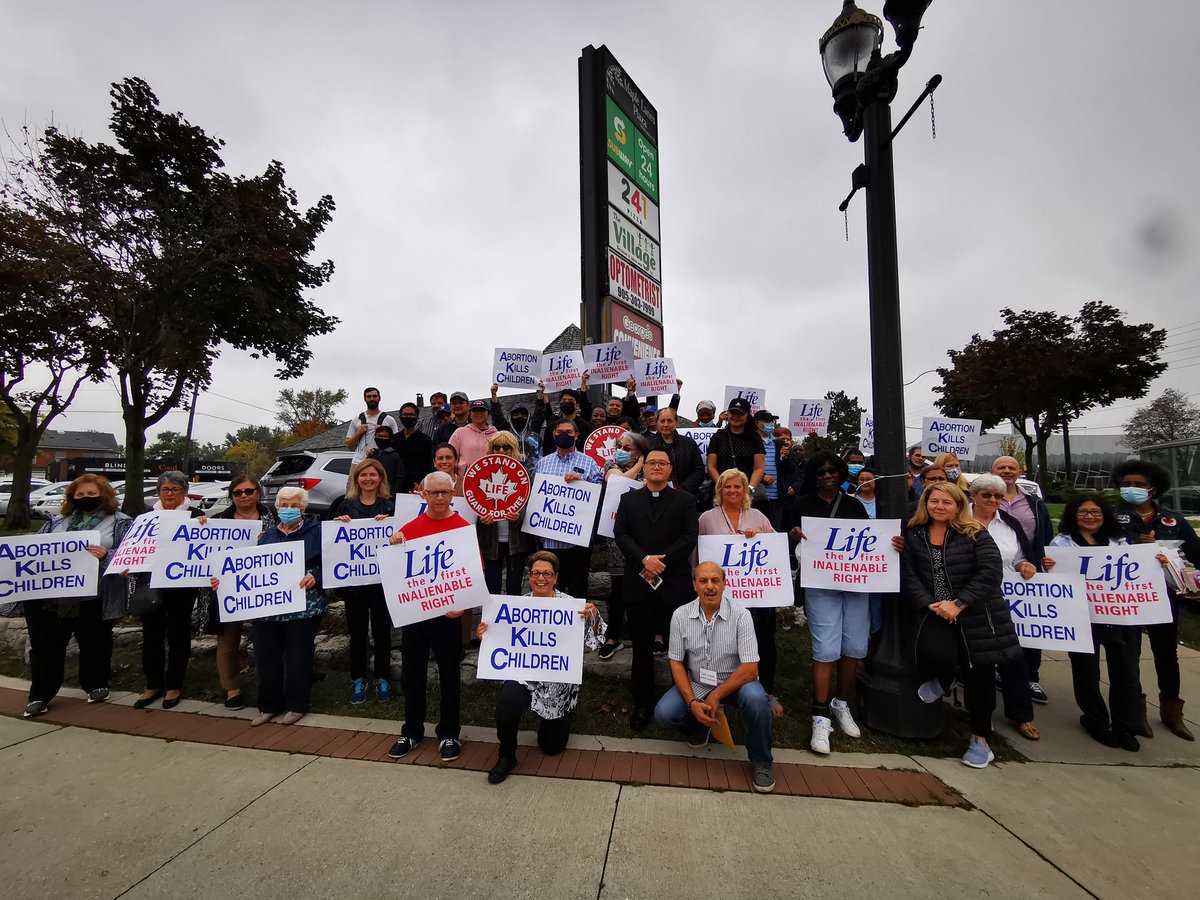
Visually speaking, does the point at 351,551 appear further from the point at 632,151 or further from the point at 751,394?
the point at 632,151

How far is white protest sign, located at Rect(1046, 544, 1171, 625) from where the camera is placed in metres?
4.06

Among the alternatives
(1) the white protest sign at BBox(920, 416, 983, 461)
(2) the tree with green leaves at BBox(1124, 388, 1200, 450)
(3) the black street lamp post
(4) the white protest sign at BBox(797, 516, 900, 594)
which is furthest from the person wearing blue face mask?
(2) the tree with green leaves at BBox(1124, 388, 1200, 450)

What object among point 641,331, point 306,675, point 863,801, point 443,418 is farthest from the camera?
point 641,331

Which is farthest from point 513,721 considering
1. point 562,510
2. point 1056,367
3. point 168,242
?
point 1056,367

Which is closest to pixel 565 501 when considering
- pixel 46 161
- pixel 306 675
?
pixel 306 675

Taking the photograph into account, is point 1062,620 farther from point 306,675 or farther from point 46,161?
point 46,161

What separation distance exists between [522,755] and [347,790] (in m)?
1.12

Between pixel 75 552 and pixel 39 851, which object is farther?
pixel 75 552

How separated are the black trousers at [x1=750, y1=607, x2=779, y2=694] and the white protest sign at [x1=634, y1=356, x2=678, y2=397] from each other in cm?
497

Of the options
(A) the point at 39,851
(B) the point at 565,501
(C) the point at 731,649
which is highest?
(B) the point at 565,501

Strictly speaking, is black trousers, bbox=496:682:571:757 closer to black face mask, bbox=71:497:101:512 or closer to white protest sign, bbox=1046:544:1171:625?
white protest sign, bbox=1046:544:1171:625

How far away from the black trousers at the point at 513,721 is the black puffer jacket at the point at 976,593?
9.07 ft

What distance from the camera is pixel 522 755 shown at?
384cm

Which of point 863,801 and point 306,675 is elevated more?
point 306,675
